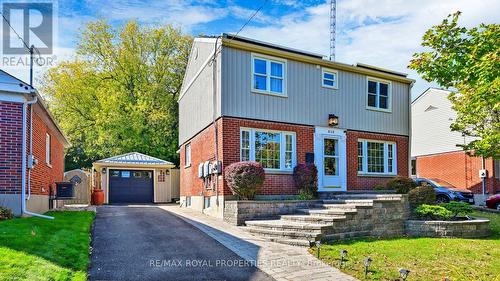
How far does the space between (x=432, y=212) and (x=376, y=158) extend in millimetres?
5300

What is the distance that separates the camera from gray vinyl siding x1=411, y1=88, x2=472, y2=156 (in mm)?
24406

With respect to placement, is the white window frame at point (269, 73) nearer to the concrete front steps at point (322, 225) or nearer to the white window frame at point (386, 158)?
the white window frame at point (386, 158)

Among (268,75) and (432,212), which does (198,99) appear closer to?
(268,75)

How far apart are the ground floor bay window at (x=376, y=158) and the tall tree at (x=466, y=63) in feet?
10.2

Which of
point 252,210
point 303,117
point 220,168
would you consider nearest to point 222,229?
point 252,210

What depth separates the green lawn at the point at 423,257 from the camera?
22.5ft

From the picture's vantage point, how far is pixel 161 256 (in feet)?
24.9

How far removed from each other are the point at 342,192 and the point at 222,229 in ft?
18.0

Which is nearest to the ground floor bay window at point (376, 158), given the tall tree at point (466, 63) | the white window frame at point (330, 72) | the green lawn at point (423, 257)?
the white window frame at point (330, 72)

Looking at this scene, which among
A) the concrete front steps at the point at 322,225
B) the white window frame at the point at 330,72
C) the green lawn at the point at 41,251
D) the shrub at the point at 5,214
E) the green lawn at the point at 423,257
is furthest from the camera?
the white window frame at the point at 330,72

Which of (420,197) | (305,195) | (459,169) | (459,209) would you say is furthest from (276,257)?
(459,169)

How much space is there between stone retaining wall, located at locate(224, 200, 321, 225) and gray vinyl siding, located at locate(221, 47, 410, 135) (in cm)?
312

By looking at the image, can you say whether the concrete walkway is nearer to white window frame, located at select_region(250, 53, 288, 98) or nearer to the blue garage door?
white window frame, located at select_region(250, 53, 288, 98)

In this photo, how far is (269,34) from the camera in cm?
1391
